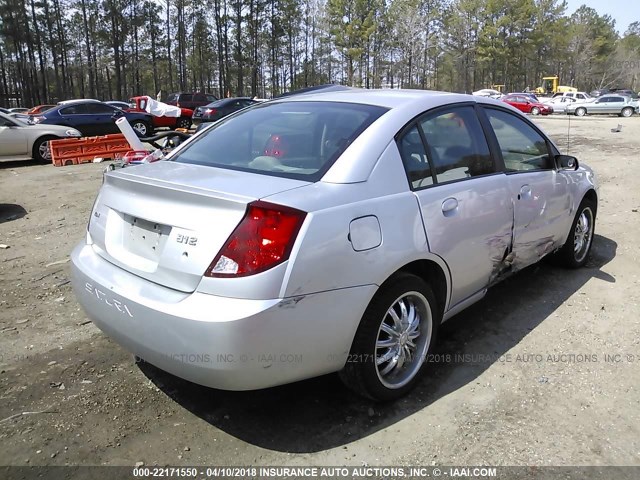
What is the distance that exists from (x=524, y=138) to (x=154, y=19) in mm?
68808

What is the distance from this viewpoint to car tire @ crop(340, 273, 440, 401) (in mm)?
2449

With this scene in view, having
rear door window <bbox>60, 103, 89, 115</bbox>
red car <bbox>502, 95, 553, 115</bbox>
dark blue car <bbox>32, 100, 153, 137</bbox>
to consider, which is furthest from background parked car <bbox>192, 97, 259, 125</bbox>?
red car <bbox>502, 95, 553, 115</bbox>

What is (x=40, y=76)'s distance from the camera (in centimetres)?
6334

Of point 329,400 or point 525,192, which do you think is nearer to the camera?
point 329,400

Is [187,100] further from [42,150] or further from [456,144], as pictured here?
[456,144]

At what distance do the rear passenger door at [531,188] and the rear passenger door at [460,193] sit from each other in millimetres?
189

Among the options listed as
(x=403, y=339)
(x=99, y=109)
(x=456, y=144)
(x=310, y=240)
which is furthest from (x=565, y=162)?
(x=99, y=109)

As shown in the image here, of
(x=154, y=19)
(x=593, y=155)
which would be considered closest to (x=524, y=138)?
(x=593, y=155)

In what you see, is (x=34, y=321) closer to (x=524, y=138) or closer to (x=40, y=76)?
(x=524, y=138)

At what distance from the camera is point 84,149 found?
41.3ft

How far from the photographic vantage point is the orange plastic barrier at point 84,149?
39.8 feet

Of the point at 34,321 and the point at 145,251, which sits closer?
the point at 145,251

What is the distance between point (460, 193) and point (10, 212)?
21.8ft

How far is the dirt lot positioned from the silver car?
0.30 m
